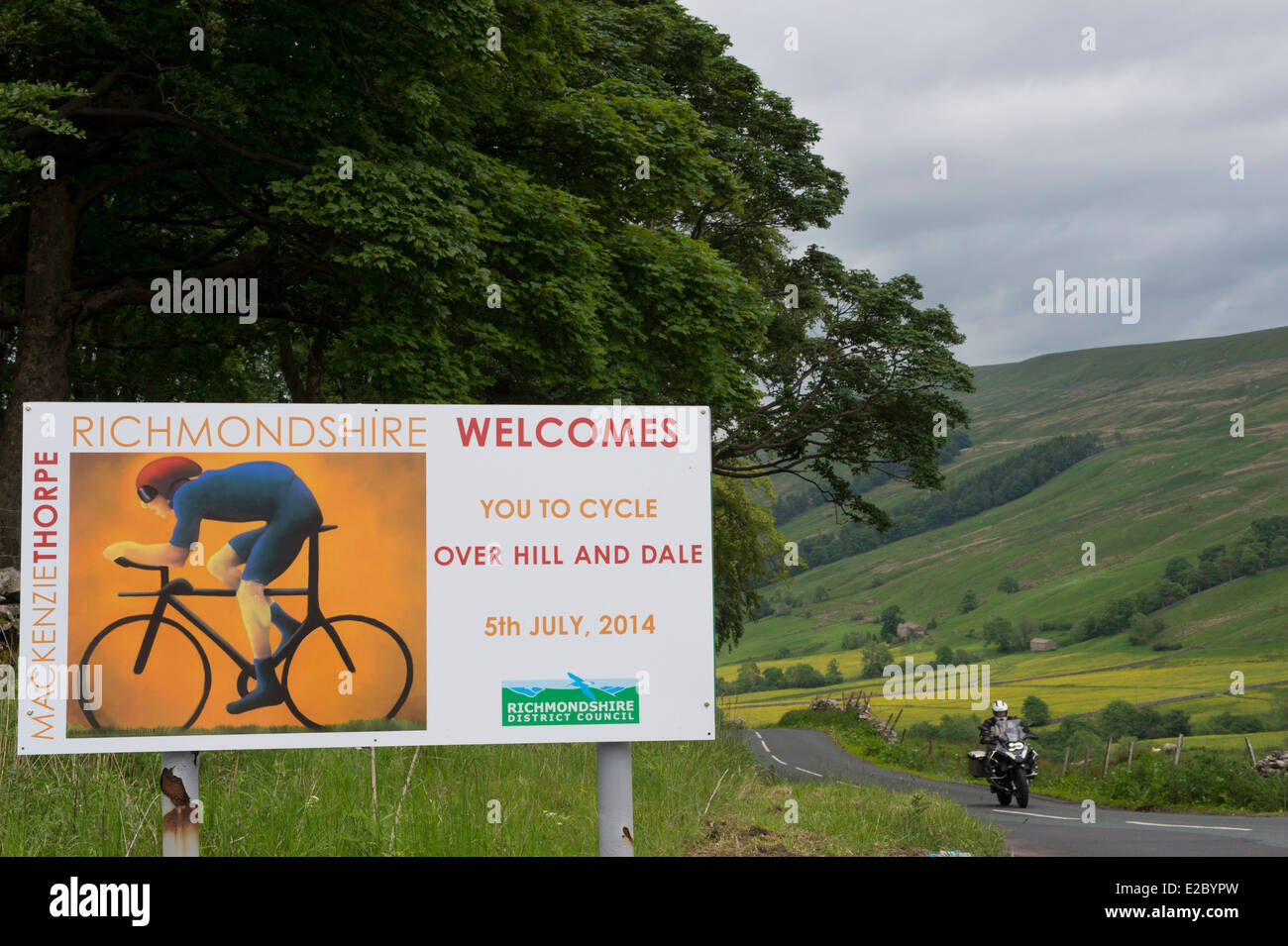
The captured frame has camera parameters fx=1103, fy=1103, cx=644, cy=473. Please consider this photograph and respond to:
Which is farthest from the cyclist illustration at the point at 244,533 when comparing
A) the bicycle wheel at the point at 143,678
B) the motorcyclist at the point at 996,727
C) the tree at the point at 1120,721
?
the tree at the point at 1120,721

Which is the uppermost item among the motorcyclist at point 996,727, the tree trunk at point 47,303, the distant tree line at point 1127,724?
the tree trunk at point 47,303

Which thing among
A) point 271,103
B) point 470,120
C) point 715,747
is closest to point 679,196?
point 470,120

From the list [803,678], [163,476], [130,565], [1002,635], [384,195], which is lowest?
[803,678]

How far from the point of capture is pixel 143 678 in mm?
5355

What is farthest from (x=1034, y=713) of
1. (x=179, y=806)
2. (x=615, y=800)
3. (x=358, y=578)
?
(x=179, y=806)

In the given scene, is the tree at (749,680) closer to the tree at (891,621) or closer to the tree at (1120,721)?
the tree at (891,621)

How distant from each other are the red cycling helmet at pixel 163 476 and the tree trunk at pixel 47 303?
12524mm

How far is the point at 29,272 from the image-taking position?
18078mm

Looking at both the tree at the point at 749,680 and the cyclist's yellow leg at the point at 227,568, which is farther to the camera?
the tree at the point at 749,680

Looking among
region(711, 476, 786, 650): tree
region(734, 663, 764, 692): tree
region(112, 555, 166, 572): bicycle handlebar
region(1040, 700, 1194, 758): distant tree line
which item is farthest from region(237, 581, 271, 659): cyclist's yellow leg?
region(734, 663, 764, 692): tree

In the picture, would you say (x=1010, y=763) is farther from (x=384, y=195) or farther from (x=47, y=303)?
(x=47, y=303)

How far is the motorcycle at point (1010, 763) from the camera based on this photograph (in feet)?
57.2

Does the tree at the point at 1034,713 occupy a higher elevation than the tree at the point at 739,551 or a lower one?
lower

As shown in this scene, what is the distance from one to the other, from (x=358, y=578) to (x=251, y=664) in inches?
25.9
